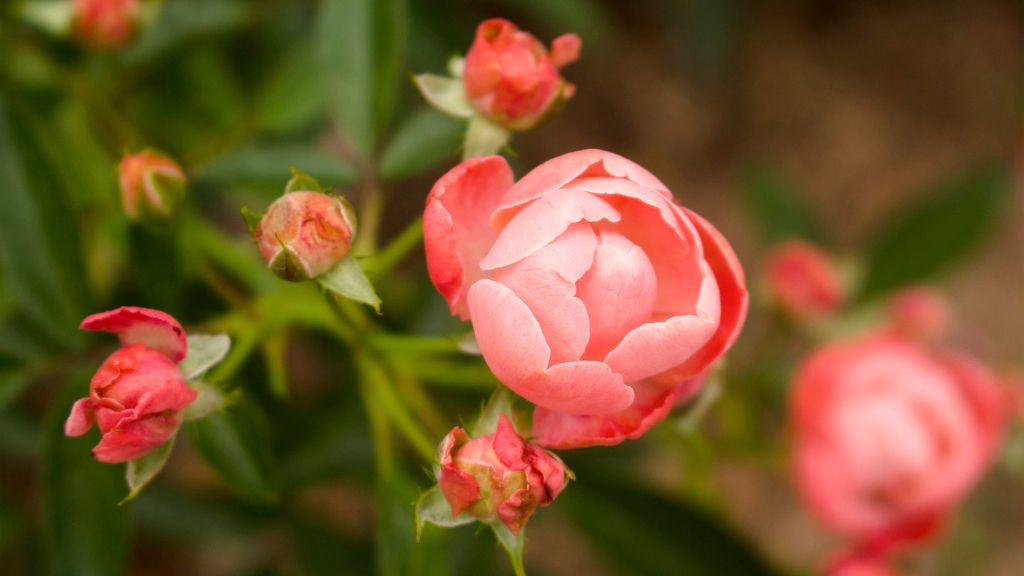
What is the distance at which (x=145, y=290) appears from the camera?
0.79 m

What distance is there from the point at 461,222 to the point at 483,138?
0.10 meters

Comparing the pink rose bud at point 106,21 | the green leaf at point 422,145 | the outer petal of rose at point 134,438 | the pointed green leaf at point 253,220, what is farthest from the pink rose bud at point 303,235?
the pink rose bud at point 106,21

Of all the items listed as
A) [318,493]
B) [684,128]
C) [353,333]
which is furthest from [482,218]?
[684,128]

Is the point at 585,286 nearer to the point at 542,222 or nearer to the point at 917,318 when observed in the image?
the point at 542,222

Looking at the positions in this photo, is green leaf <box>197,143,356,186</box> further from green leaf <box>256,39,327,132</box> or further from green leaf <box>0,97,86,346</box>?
green leaf <box>256,39,327,132</box>

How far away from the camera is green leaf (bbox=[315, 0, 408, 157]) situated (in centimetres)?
83

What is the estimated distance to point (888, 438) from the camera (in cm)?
107

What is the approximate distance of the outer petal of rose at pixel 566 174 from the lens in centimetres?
54

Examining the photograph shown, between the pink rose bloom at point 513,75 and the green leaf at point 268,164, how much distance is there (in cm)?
20

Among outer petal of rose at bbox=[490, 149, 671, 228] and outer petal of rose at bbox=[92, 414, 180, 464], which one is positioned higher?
outer petal of rose at bbox=[490, 149, 671, 228]

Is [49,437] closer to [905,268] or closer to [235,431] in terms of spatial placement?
[235,431]

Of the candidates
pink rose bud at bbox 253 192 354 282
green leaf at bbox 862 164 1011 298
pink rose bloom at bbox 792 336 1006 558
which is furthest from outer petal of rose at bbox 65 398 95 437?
green leaf at bbox 862 164 1011 298

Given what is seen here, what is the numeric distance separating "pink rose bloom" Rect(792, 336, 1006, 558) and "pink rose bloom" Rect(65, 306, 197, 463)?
0.74 m

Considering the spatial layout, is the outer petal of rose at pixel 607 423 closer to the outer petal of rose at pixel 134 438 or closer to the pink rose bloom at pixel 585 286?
the pink rose bloom at pixel 585 286
